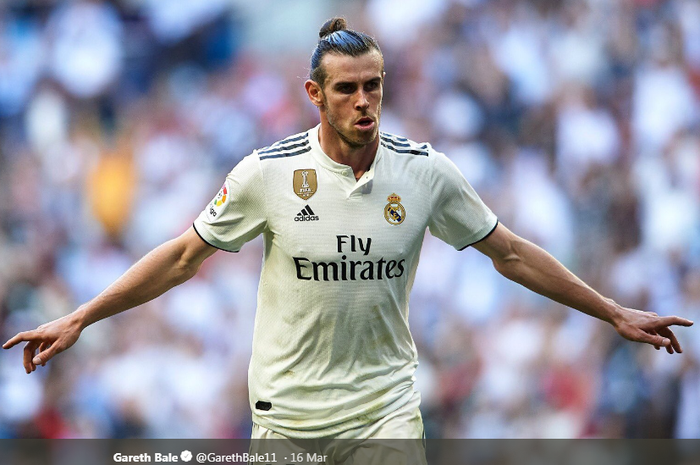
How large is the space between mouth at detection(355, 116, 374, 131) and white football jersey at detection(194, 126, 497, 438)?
0.21 metres

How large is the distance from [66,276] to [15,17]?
2615mm

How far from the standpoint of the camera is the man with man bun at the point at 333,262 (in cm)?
409

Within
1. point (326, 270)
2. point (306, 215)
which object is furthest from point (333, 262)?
point (306, 215)

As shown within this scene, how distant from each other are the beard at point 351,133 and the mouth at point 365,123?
0.02 metres

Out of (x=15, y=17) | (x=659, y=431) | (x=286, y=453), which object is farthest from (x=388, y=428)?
(x=15, y=17)

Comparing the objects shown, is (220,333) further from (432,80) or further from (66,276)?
(432,80)

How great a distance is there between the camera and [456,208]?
14.2ft

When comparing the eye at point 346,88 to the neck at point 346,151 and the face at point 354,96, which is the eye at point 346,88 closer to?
the face at point 354,96

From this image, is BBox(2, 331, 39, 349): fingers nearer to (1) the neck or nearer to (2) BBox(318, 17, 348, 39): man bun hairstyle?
(1) the neck

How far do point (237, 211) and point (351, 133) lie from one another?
0.62 m

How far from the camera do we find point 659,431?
26.0 feet

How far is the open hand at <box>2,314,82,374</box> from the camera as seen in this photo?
405 centimetres

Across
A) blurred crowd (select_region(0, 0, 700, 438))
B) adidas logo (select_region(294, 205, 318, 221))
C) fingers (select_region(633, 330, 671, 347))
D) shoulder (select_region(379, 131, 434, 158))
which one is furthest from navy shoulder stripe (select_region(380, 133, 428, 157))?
blurred crowd (select_region(0, 0, 700, 438))

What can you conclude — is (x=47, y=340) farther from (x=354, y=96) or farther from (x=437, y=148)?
(x=437, y=148)
